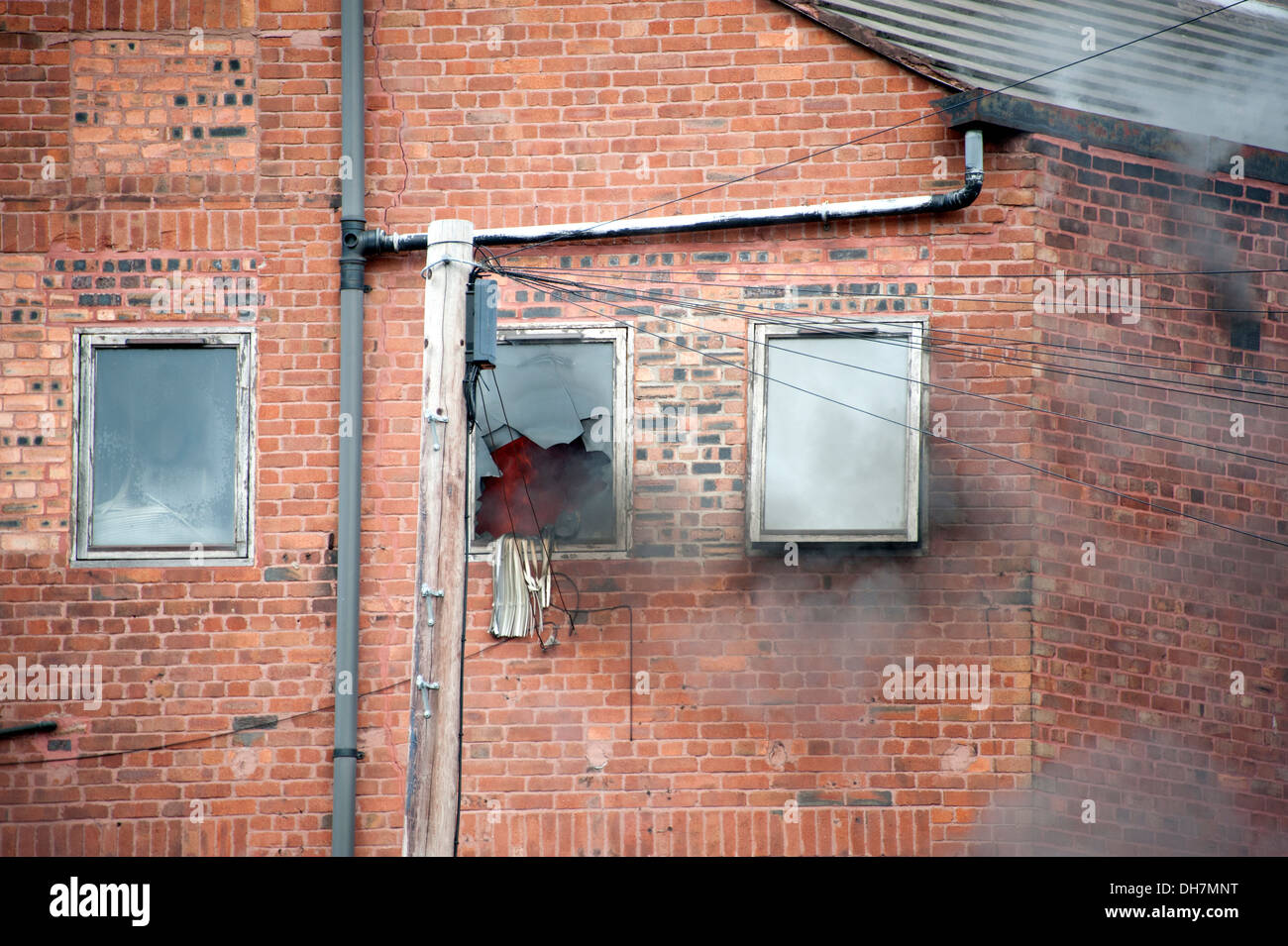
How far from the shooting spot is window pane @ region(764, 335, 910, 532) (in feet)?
26.2

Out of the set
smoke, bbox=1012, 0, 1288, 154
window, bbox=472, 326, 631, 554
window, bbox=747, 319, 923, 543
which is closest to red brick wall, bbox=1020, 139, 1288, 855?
smoke, bbox=1012, 0, 1288, 154

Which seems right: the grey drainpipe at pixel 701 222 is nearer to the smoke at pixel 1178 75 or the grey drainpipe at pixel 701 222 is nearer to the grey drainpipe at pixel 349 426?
the grey drainpipe at pixel 349 426

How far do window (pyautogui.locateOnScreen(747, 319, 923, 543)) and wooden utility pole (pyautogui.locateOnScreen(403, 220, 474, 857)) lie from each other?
7.42ft

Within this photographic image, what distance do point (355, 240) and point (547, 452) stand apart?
5.30 feet

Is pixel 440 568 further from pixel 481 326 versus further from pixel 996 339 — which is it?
pixel 996 339

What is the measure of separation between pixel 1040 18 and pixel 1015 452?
9.45 feet

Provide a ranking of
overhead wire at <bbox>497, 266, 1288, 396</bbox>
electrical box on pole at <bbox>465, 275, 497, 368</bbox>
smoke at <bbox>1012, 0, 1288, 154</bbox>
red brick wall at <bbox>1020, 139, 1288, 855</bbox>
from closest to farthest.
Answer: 1. electrical box on pole at <bbox>465, 275, 497, 368</bbox>
2. red brick wall at <bbox>1020, 139, 1288, 855</bbox>
3. overhead wire at <bbox>497, 266, 1288, 396</bbox>
4. smoke at <bbox>1012, 0, 1288, 154</bbox>

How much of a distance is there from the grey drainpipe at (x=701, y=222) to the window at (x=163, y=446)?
1.11 m

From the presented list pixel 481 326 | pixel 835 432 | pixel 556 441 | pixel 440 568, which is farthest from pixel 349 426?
pixel 835 432

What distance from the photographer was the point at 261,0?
27.8ft

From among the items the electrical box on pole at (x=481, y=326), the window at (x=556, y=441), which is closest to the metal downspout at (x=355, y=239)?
the window at (x=556, y=441)

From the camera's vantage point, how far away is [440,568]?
623cm

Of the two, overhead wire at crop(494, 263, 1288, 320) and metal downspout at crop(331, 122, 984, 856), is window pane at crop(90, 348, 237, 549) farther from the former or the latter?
overhead wire at crop(494, 263, 1288, 320)

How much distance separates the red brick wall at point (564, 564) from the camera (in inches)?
309
